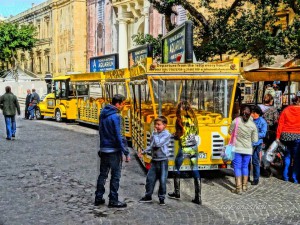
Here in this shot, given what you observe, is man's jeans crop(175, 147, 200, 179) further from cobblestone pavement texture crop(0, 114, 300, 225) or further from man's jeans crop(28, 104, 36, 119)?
man's jeans crop(28, 104, 36, 119)

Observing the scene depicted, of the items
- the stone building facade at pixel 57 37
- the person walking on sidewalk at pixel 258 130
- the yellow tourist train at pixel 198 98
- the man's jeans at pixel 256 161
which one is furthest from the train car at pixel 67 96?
the stone building facade at pixel 57 37

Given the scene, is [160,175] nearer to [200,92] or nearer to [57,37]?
[200,92]

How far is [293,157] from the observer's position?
34.9 feet

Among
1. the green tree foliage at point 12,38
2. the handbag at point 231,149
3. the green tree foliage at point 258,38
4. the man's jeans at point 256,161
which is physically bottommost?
the man's jeans at point 256,161

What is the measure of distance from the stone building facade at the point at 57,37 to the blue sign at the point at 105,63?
3025 cm

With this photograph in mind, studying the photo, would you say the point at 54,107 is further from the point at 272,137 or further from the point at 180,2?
the point at 272,137

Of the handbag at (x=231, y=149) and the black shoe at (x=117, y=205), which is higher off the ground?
the handbag at (x=231, y=149)

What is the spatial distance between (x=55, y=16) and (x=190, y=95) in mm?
50934

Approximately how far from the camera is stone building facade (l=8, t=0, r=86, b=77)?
54.1 m

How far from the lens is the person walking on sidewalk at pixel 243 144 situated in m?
9.40

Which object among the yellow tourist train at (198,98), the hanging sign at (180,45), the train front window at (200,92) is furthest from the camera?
the hanging sign at (180,45)

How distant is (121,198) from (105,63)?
1500cm

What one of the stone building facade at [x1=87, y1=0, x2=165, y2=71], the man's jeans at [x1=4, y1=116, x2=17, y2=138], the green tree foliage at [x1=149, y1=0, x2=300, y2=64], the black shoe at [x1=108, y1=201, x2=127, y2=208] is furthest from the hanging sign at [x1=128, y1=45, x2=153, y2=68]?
the stone building facade at [x1=87, y1=0, x2=165, y2=71]

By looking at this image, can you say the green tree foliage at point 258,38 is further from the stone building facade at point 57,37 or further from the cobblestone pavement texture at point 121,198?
the stone building facade at point 57,37
